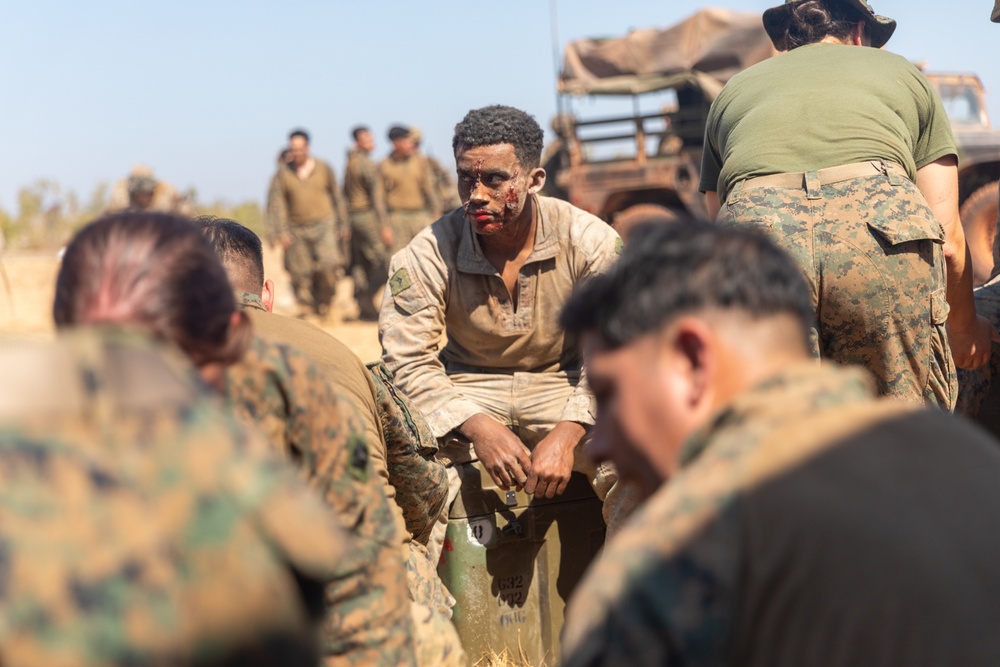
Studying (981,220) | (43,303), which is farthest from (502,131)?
(43,303)

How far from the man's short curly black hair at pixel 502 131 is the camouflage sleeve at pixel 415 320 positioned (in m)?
0.41

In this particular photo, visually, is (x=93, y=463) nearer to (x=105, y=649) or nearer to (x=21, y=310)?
(x=105, y=649)

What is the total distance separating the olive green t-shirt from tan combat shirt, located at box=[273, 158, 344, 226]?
9956 millimetres

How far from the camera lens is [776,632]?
55.2 inches

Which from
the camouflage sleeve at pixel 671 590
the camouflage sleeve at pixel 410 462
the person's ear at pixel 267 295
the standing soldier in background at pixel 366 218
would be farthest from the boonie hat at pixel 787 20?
the standing soldier in background at pixel 366 218

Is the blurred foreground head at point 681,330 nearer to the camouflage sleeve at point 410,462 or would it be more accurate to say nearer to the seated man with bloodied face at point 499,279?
the camouflage sleeve at point 410,462

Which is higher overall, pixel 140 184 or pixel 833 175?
pixel 833 175

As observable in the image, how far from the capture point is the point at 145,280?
166 centimetres

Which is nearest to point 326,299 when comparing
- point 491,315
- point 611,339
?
point 491,315

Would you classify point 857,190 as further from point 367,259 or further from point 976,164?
point 367,259

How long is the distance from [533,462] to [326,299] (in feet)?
34.0

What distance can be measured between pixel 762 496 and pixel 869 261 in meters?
2.23

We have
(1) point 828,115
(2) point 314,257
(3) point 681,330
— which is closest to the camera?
(3) point 681,330

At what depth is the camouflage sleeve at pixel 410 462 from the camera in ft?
10.6
